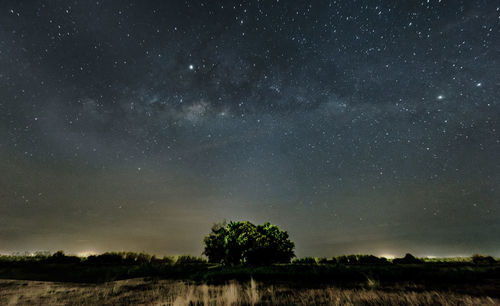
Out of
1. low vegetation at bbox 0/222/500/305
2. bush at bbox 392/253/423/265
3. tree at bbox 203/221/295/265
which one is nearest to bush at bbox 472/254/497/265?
low vegetation at bbox 0/222/500/305

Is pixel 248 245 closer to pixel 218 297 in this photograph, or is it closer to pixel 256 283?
pixel 256 283

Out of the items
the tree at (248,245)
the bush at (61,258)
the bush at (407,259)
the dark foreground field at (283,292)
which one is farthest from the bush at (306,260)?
the bush at (61,258)

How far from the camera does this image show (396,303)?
988 centimetres

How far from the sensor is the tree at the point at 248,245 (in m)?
33.2

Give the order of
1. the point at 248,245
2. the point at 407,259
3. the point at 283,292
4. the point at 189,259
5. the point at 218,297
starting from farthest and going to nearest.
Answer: the point at 189,259
the point at 407,259
the point at 248,245
the point at 283,292
the point at 218,297

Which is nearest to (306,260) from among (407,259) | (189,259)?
(407,259)

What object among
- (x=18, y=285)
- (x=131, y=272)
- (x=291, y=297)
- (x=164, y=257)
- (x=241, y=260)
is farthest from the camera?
(x=164, y=257)

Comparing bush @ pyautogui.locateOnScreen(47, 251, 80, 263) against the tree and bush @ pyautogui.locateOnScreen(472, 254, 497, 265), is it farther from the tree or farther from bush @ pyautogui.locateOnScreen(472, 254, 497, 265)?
bush @ pyautogui.locateOnScreen(472, 254, 497, 265)

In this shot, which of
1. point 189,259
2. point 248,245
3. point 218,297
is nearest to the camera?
point 218,297

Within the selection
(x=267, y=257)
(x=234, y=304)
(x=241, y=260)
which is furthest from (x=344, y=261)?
(x=234, y=304)

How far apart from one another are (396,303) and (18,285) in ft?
64.7

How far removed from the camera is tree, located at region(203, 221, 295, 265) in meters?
33.2

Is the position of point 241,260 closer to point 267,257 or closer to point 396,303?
point 267,257

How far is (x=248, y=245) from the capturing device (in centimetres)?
3344
